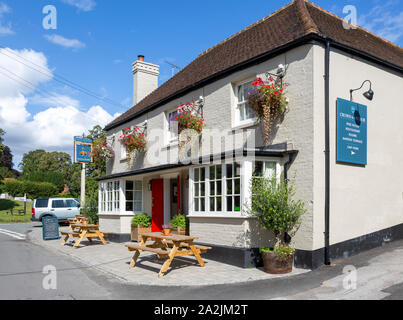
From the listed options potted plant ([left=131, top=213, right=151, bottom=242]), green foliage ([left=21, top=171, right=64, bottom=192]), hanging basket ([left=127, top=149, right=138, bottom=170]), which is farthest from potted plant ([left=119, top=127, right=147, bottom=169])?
green foliage ([left=21, top=171, right=64, bottom=192])

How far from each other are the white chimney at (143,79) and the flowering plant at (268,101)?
11124mm

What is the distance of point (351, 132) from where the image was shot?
8.77 metres

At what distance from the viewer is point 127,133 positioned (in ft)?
50.5

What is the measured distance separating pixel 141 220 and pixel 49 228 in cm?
472

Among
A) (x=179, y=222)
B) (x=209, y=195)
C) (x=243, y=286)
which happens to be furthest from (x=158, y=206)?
(x=243, y=286)

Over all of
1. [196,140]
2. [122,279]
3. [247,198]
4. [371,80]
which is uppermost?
[371,80]

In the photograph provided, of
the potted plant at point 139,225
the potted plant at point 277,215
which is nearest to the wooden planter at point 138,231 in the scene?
the potted plant at point 139,225

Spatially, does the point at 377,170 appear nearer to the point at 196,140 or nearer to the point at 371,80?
the point at 371,80

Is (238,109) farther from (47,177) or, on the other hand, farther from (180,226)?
(47,177)

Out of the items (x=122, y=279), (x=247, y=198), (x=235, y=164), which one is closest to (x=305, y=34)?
(x=235, y=164)

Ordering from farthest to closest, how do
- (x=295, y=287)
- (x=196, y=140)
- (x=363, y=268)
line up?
(x=196, y=140) → (x=363, y=268) → (x=295, y=287)

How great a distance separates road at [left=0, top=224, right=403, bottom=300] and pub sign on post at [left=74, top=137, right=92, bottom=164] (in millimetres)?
11167

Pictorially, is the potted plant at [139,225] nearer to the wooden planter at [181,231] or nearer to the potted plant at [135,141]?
the wooden planter at [181,231]
